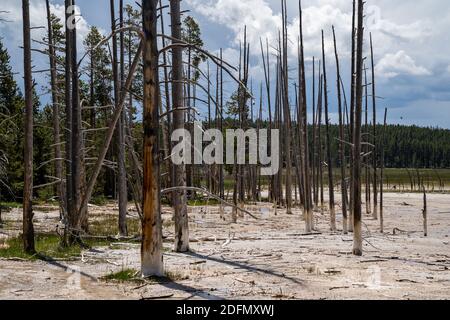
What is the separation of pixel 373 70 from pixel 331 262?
11055mm

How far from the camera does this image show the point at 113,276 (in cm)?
857

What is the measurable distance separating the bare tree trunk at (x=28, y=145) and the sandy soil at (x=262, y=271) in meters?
1.11

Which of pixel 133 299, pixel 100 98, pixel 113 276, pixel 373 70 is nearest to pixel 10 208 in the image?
pixel 100 98

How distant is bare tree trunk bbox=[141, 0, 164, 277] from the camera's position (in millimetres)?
8000

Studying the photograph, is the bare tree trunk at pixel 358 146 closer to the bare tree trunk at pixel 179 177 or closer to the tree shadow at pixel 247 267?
the tree shadow at pixel 247 267

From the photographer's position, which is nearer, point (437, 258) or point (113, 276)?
point (113, 276)

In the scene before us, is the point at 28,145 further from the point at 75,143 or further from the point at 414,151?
the point at 414,151

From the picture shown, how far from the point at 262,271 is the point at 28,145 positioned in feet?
17.4

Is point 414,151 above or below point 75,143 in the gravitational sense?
above

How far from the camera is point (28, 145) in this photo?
36.0 feet

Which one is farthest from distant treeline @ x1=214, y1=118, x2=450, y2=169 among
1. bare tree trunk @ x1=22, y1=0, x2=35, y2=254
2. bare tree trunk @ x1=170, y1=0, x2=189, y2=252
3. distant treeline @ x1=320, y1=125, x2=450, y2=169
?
bare tree trunk @ x1=22, y1=0, x2=35, y2=254

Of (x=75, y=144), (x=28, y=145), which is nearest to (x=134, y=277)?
(x=28, y=145)
